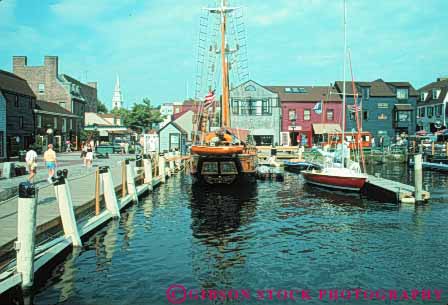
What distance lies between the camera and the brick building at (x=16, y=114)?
47.9m

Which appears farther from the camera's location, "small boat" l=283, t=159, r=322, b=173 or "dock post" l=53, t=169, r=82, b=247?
"small boat" l=283, t=159, r=322, b=173

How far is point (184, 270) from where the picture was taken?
11.4 m

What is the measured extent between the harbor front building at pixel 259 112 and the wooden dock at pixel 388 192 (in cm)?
3948

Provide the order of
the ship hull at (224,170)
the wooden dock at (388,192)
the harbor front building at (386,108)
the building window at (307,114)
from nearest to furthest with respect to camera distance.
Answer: the wooden dock at (388,192), the ship hull at (224,170), the building window at (307,114), the harbor front building at (386,108)

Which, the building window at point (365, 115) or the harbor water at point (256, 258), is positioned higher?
the building window at point (365, 115)

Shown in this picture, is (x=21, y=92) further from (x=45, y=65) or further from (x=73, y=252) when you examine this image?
(x=73, y=252)

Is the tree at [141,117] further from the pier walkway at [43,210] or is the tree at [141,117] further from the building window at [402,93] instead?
the pier walkway at [43,210]

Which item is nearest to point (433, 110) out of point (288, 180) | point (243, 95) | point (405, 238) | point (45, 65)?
point (243, 95)

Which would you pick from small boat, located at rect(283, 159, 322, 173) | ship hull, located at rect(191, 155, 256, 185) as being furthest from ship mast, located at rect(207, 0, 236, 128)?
small boat, located at rect(283, 159, 322, 173)

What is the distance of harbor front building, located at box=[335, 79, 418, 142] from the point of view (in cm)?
7456

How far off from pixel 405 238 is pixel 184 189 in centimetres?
1524

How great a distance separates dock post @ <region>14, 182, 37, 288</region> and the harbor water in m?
0.43

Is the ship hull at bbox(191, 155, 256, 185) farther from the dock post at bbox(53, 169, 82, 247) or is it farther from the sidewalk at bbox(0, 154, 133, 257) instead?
the dock post at bbox(53, 169, 82, 247)

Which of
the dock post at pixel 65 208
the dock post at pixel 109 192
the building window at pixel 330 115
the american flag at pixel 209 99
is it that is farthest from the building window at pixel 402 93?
the dock post at pixel 65 208
